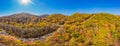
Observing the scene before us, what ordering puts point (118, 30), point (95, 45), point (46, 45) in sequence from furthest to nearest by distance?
1. point (118, 30)
2. point (46, 45)
3. point (95, 45)

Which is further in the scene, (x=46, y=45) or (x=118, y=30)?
(x=118, y=30)

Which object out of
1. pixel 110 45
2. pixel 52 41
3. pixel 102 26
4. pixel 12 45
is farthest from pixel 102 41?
pixel 12 45

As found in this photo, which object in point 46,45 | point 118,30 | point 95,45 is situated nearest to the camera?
point 95,45

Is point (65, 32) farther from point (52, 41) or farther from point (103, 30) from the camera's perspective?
point (103, 30)

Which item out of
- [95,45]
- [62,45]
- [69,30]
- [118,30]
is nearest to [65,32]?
[69,30]

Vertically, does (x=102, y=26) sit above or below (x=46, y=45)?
above

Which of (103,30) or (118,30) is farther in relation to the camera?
(118,30)

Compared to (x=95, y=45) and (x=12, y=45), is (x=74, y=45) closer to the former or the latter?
(x=95, y=45)

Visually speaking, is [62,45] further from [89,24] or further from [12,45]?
[12,45]
